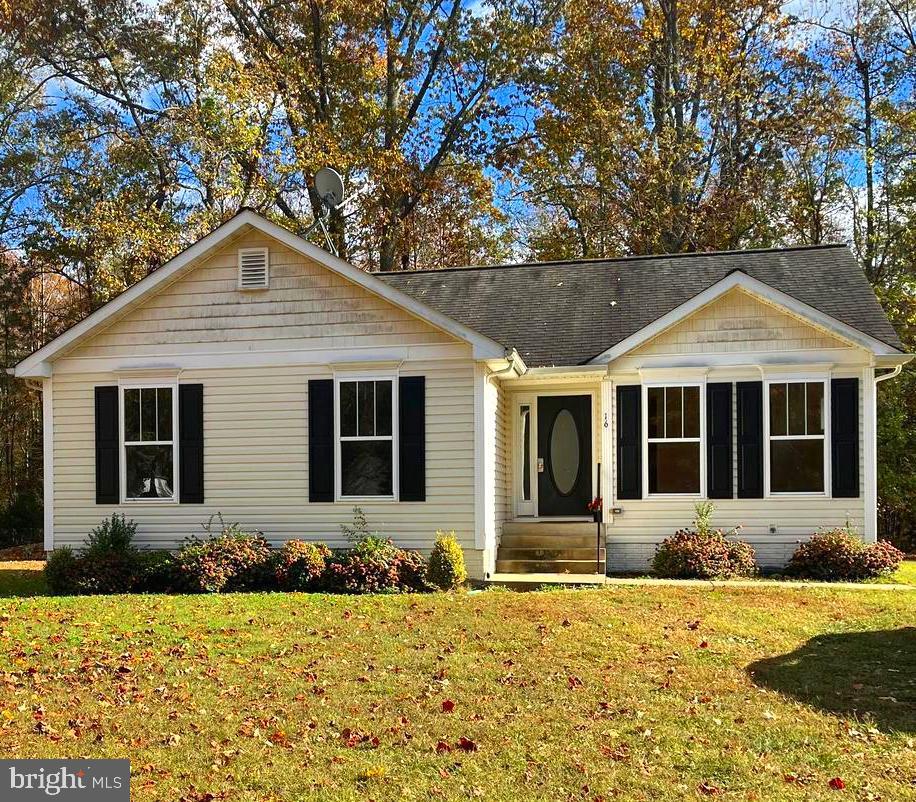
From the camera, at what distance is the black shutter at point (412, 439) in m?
13.2

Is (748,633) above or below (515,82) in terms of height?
below

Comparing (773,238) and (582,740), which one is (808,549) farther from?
(773,238)

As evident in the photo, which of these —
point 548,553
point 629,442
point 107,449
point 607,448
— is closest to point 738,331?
point 629,442

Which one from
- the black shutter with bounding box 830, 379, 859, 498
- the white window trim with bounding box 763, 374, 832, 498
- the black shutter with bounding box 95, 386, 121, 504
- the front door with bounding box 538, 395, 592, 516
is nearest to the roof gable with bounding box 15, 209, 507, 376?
the black shutter with bounding box 95, 386, 121, 504

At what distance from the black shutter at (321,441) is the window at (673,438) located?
191 inches

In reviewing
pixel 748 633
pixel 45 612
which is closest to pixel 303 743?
pixel 748 633

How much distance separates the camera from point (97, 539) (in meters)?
13.5

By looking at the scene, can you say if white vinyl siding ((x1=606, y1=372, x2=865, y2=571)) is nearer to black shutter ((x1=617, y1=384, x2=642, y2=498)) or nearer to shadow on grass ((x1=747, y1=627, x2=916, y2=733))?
black shutter ((x1=617, y1=384, x2=642, y2=498))

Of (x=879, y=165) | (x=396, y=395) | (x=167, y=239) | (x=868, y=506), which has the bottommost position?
(x=868, y=506)

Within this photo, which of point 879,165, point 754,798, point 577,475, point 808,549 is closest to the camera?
point 754,798

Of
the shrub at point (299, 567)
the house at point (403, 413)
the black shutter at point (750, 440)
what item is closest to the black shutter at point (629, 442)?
the house at point (403, 413)

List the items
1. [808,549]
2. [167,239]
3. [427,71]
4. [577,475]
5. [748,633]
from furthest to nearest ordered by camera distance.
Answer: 1. [427,71]
2. [167,239]
3. [577,475]
4. [808,549]
5. [748,633]

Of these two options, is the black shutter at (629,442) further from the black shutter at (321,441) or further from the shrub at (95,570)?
the shrub at (95,570)

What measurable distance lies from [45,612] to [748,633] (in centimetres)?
779
